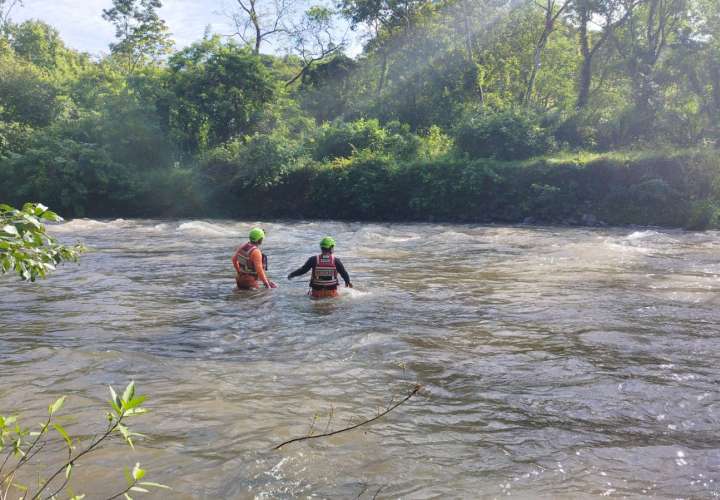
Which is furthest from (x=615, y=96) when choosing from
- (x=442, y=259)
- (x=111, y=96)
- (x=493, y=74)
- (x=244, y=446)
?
(x=244, y=446)

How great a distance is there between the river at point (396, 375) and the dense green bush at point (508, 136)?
Answer: 50.3 feet

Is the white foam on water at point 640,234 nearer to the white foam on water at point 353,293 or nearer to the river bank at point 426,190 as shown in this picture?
the river bank at point 426,190

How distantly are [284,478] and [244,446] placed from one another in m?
0.64

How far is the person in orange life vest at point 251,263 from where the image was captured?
10.3 meters

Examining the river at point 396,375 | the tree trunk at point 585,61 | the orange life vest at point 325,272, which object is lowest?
the river at point 396,375

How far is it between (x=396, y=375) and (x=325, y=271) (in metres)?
3.75

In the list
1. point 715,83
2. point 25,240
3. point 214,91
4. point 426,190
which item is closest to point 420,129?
point 426,190

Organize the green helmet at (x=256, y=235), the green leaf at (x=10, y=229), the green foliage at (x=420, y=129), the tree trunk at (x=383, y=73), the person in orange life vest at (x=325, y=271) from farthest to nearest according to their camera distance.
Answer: the tree trunk at (x=383, y=73) → the green foliage at (x=420, y=129) → the green helmet at (x=256, y=235) → the person in orange life vest at (x=325, y=271) → the green leaf at (x=10, y=229)

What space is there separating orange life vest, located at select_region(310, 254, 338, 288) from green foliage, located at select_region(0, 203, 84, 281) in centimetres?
720

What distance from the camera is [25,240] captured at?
2768 mm

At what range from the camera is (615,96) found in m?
35.6

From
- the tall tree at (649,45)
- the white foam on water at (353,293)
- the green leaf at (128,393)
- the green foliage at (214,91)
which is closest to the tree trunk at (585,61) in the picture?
the tall tree at (649,45)

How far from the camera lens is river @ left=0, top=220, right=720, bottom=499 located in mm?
4512

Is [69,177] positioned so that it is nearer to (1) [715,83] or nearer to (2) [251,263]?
(2) [251,263]
